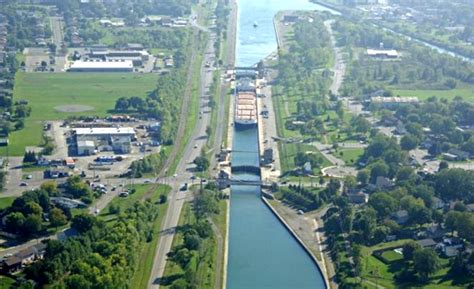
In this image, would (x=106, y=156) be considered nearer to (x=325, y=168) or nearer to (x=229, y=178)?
(x=229, y=178)

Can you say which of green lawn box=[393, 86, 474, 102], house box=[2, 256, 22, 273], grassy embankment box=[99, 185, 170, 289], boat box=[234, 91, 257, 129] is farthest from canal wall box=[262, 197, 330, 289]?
green lawn box=[393, 86, 474, 102]

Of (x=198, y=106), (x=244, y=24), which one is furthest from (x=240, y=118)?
(x=244, y=24)

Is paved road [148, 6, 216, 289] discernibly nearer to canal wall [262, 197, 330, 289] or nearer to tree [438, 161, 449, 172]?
canal wall [262, 197, 330, 289]

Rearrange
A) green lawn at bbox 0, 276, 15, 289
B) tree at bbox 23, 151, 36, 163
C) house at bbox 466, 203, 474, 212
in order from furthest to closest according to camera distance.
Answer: tree at bbox 23, 151, 36, 163 → house at bbox 466, 203, 474, 212 → green lawn at bbox 0, 276, 15, 289

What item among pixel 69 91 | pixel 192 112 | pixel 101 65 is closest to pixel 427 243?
pixel 192 112

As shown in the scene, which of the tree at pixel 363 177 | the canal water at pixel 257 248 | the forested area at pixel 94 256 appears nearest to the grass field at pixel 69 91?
the canal water at pixel 257 248

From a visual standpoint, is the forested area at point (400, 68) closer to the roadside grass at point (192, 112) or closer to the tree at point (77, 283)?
the roadside grass at point (192, 112)

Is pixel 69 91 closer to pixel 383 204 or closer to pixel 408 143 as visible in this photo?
pixel 408 143
